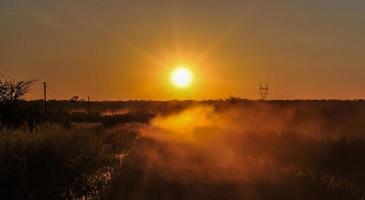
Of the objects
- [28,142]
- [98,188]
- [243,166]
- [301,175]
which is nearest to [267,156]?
[243,166]

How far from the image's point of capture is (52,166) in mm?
23656

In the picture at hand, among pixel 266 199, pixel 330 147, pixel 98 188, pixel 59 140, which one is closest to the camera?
pixel 266 199

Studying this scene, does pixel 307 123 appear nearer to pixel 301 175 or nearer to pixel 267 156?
pixel 267 156

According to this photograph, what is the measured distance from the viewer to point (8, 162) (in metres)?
22.9

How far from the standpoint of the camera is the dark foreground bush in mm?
19281

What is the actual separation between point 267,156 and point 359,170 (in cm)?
638

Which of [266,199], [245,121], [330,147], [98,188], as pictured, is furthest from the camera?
[245,121]

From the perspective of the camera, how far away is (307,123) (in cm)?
5697

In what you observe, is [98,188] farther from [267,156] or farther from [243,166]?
[267,156]

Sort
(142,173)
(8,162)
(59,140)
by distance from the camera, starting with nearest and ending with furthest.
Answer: (8,162) < (142,173) < (59,140)

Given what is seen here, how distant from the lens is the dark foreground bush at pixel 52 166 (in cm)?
1928

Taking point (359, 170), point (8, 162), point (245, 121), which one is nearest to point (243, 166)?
point (359, 170)

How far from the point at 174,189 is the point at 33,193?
A: 147 inches

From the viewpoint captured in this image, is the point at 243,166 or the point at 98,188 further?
the point at 243,166
